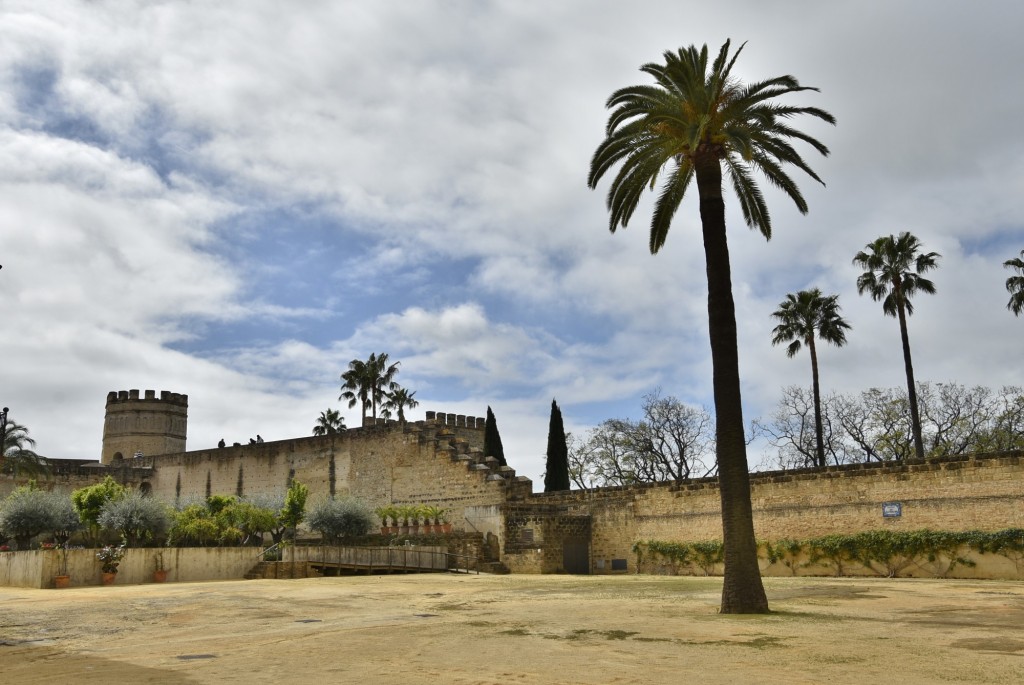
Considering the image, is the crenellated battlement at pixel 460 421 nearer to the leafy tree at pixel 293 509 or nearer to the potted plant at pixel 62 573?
the leafy tree at pixel 293 509

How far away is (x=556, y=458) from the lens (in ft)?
128

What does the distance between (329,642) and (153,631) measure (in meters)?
3.00

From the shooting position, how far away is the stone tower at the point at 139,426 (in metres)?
56.2

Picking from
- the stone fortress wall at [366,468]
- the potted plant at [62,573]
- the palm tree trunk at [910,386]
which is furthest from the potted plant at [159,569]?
the palm tree trunk at [910,386]

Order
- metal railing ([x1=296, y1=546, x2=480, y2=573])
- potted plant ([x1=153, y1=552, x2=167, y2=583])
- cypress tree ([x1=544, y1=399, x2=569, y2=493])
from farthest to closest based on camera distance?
cypress tree ([x1=544, y1=399, x2=569, y2=493]) → metal railing ([x1=296, y1=546, x2=480, y2=573]) → potted plant ([x1=153, y1=552, x2=167, y2=583])

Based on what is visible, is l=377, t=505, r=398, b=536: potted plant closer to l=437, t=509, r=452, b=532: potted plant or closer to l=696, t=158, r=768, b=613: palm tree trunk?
l=437, t=509, r=452, b=532: potted plant

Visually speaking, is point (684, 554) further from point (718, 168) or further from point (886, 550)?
point (718, 168)

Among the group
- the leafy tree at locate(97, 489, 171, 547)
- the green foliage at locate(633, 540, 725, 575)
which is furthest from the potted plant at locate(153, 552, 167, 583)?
the green foliage at locate(633, 540, 725, 575)

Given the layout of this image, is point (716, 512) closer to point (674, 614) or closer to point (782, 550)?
point (782, 550)

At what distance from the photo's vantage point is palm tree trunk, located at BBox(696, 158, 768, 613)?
1336 cm

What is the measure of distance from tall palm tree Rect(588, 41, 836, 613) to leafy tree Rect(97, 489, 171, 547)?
18243 mm

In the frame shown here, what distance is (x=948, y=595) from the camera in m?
16.1

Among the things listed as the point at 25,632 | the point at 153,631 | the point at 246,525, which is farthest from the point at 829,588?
the point at 246,525

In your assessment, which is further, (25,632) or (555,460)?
(555,460)
